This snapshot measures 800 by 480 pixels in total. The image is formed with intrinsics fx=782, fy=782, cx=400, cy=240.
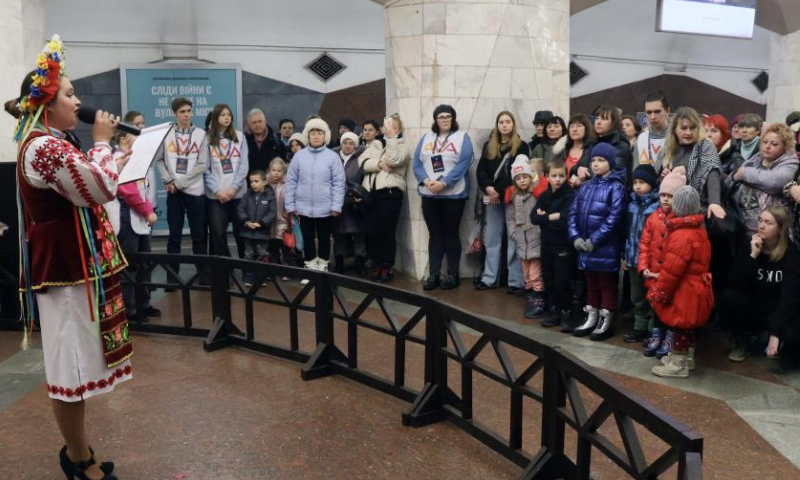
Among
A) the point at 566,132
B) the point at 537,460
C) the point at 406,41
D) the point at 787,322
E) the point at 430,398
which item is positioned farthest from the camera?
the point at 406,41

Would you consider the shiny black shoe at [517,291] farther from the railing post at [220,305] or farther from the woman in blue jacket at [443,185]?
the railing post at [220,305]

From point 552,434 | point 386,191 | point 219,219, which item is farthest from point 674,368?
point 219,219

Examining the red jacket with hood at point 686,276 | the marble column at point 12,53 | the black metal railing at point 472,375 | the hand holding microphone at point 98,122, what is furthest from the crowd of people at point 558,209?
the hand holding microphone at point 98,122

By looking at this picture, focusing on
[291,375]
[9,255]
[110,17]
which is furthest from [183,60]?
[291,375]

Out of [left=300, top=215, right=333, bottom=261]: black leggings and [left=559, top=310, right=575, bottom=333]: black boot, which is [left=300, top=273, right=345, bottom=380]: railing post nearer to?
[left=559, top=310, right=575, bottom=333]: black boot

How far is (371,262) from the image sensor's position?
8328mm

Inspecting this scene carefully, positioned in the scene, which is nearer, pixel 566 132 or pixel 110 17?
pixel 566 132

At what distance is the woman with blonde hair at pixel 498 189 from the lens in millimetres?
7551

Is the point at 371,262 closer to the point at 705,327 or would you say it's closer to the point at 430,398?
the point at 705,327

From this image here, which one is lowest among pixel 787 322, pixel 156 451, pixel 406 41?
pixel 156 451

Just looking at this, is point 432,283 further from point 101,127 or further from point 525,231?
point 101,127

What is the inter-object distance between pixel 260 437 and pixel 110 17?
8149 mm

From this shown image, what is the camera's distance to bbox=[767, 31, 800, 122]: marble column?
11016mm

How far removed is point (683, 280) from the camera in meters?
5.11
